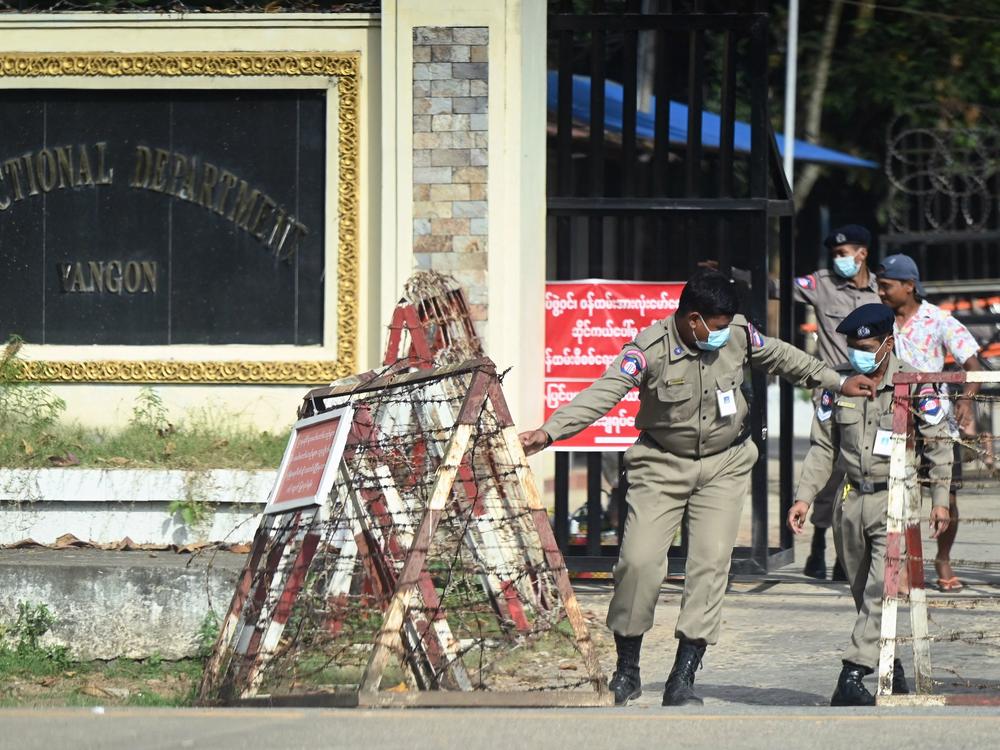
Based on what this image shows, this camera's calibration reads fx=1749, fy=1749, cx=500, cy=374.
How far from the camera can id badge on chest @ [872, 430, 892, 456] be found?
270 inches

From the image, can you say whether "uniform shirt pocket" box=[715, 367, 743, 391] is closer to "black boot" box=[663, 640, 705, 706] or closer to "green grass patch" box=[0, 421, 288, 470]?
"black boot" box=[663, 640, 705, 706]

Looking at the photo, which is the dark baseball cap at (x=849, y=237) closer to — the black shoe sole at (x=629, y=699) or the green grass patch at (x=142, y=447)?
the green grass patch at (x=142, y=447)

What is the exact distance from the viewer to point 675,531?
276 inches

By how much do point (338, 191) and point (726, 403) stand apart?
12.4ft

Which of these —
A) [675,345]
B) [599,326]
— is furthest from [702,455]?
[599,326]

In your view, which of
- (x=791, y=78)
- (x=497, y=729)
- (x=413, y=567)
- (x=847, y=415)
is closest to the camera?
(x=497, y=729)

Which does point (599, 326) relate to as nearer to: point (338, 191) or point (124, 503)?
point (338, 191)

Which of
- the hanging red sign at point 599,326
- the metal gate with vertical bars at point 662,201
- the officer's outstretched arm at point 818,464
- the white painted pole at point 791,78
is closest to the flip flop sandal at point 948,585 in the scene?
the metal gate with vertical bars at point 662,201

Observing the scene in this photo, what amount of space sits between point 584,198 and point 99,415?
10.0ft

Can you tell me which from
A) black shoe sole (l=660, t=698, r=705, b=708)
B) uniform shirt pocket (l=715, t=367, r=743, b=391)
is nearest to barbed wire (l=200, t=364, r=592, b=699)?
black shoe sole (l=660, t=698, r=705, b=708)

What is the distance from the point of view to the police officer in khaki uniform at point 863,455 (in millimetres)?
6887

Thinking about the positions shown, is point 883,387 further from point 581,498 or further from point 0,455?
point 581,498

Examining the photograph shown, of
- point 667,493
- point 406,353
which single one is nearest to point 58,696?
point 406,353

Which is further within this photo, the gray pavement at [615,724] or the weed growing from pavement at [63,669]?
the weed growing from pavement at [63,669]
